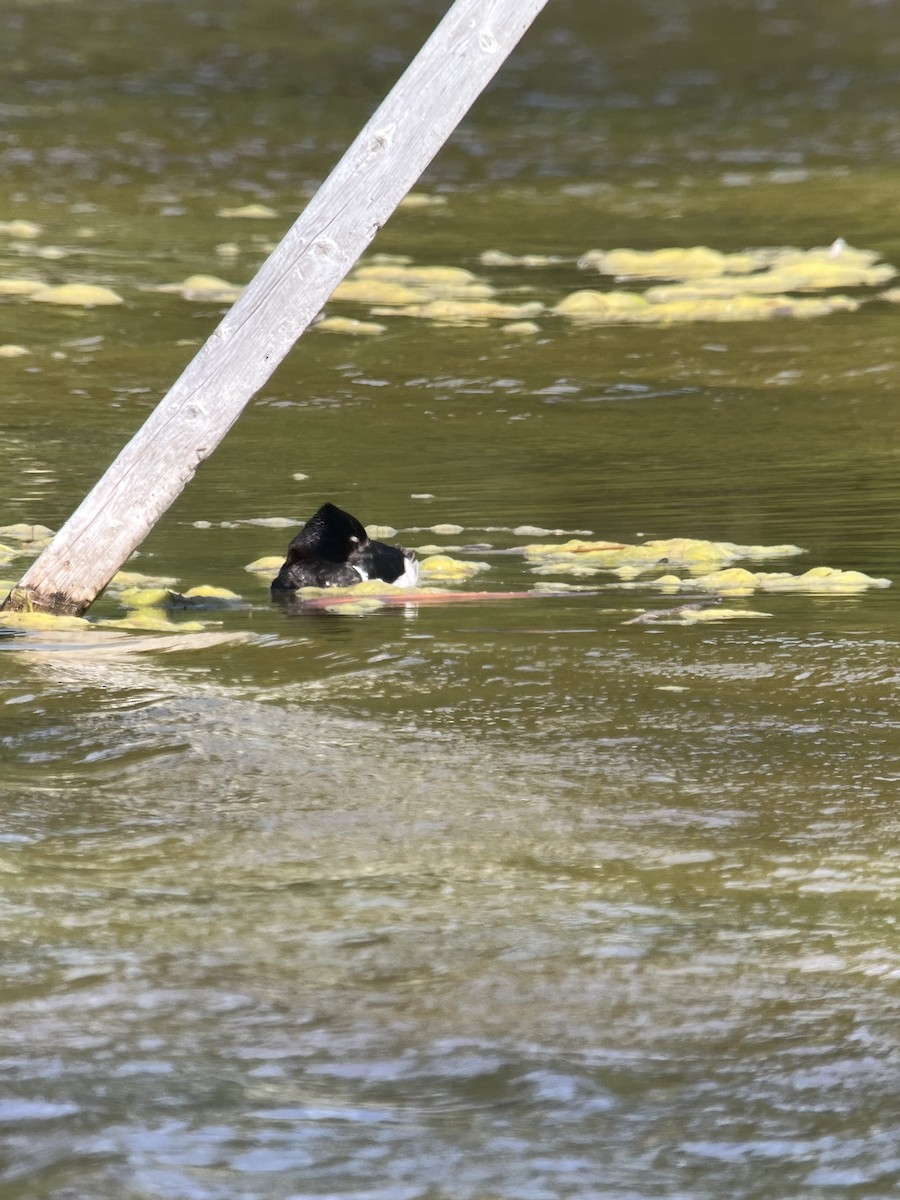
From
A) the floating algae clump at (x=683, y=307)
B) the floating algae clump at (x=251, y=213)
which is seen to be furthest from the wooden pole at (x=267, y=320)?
the floating algae clump at (x=251, y=213)

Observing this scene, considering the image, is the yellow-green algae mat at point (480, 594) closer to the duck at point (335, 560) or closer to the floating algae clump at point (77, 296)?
the duck at point (335, 560)

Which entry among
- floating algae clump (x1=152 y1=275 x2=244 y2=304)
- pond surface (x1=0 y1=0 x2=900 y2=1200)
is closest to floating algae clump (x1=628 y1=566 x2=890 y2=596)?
pond surface (x1=0 y1=0 x2=900 y2=1200)

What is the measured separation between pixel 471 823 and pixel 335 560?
2.49 meters

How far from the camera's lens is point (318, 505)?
6938 millimetres

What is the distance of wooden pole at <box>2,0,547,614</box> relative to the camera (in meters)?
4.65

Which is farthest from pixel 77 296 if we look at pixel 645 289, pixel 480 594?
pixel 480 594

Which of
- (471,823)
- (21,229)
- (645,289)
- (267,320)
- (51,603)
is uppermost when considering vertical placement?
Answer: (21,229)

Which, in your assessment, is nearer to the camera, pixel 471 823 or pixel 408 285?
pixel 471 823

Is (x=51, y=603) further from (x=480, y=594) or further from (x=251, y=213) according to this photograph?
(x=251, y=213)

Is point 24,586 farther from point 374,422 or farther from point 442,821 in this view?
point 374,422

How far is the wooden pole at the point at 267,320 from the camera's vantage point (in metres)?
4.65

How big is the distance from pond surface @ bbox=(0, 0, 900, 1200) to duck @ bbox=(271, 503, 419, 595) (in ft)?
0.49

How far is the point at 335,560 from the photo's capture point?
5.37 m

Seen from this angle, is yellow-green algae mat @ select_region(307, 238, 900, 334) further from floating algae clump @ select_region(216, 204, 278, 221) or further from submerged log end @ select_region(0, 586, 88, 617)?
submerged log end @ select_region(0, 586, 88, 617)
